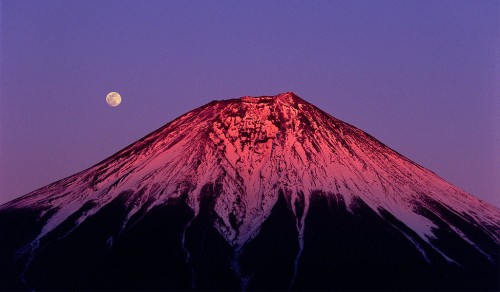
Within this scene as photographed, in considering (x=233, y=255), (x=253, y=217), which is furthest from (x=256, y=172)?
(x=233, y=255)

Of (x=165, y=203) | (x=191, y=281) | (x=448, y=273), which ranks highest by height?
(x=165, y=203)

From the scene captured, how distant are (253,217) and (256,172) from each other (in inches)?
528

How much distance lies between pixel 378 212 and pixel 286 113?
27741 millimetres

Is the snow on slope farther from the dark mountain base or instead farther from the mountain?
the dark mountain base

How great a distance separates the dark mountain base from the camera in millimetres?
87500

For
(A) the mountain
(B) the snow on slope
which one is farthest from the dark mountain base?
(B) the snow on slope

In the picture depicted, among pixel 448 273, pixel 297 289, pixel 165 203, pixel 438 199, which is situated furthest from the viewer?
pixel 438 199

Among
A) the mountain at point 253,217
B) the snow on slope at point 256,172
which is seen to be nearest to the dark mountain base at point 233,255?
the mountain at point 253,217

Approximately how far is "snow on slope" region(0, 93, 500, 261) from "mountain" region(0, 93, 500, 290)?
0.27m

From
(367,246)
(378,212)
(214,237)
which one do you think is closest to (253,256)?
(214,237)

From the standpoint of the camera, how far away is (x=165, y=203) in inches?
4080

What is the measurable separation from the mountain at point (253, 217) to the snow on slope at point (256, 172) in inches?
10.8

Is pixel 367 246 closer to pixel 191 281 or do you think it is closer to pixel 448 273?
pixel 448 273

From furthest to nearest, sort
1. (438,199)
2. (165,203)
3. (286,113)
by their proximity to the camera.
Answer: (286,113) < (438,199) < (165,203)
